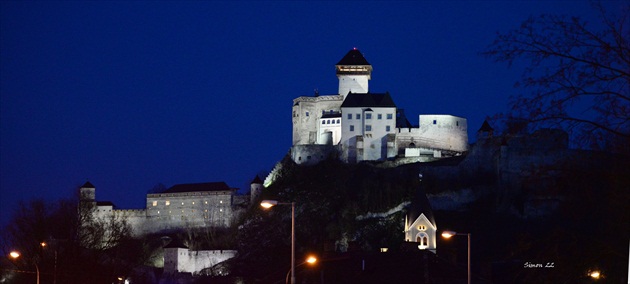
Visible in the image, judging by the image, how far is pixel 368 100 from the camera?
111875 millimetres

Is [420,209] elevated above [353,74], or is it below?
below

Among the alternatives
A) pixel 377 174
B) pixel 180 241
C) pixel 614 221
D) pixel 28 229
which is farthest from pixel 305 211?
pixel 614 221

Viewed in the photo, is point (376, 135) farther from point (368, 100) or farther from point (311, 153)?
point (311, 153)

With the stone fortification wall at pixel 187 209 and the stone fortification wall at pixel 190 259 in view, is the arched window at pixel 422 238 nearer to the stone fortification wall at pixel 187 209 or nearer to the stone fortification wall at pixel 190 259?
the stone fortification wall at pixel 190 259

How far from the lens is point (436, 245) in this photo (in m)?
88.7

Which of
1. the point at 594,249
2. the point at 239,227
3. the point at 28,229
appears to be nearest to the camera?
the point at 594,249

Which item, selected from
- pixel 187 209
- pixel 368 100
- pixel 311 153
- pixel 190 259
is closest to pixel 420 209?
pixel 311 153

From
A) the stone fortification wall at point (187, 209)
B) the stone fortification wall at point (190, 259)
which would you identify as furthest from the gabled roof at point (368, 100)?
the stone fortification wall at point (187, 209)

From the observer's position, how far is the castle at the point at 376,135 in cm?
10831

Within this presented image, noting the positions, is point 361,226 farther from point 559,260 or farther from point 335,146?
point 559,260

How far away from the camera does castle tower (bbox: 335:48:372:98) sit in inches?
4712

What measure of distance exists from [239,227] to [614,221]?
9329 cm

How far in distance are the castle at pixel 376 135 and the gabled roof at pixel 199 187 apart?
1621 centimetres

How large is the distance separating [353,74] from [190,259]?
28.4 meters
